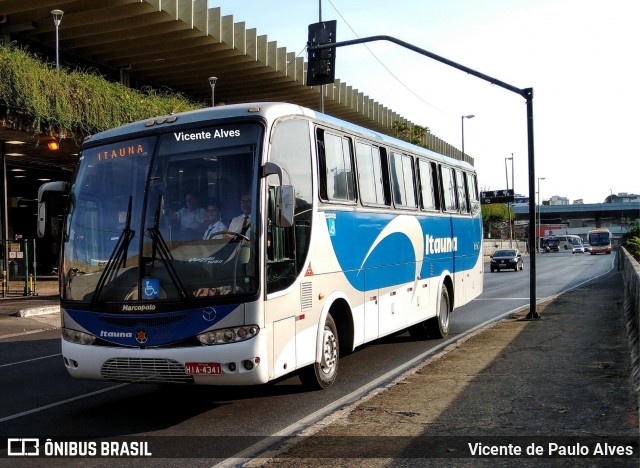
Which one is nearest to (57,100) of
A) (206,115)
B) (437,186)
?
(437,186)

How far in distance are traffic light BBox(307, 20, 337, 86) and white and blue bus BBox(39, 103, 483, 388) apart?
812 centimetres

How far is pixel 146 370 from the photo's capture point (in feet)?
24.6

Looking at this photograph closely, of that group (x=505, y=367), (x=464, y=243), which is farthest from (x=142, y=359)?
(x=464, y=243)

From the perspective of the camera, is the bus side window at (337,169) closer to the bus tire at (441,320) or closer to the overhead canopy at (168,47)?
the bus tire at (441,320)

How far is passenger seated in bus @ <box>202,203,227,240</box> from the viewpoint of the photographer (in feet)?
24.7

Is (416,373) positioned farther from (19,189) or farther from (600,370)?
(19,189)

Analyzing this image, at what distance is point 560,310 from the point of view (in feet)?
60.8

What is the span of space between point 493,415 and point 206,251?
333cm

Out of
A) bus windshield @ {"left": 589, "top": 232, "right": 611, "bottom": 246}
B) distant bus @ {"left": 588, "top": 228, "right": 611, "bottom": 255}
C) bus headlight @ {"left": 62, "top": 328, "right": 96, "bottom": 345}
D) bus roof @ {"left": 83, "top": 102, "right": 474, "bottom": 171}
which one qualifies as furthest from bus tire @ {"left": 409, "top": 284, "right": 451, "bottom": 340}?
bus windshield @ {"left": 589, "top": 232, "right": 611, "bottom": 246}

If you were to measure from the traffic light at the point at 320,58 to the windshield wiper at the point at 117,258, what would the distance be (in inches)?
413

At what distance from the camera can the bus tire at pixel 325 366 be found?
9.05 metres

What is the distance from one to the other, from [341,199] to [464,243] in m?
7.06

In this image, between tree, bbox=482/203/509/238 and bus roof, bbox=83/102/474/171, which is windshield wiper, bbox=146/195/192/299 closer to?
bus roof, bbox=83/102/474/171

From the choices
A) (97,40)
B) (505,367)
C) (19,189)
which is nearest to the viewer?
(505,367)
